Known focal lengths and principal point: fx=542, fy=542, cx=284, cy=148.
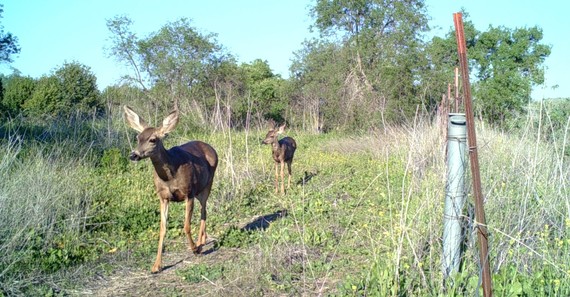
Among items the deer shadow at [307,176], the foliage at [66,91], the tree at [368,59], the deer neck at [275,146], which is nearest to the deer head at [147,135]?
the deer neck at [275,146]

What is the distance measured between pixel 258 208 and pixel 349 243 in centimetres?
325

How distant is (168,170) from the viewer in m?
6.49

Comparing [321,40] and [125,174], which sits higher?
[321,40]

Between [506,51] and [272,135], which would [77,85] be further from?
[506,51]

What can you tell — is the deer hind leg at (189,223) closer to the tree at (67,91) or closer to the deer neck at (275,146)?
the deer neck at (275,146)

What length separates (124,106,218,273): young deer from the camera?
6176mm

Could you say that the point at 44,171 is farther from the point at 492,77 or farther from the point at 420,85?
the point at 492,77

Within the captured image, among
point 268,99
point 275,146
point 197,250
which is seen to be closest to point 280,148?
point 275,146

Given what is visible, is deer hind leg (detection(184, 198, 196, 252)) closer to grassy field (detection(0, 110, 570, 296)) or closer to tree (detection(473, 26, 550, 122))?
grassy field (detection(0, 110, 570, 296))

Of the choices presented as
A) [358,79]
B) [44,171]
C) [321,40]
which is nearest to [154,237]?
[44,171]

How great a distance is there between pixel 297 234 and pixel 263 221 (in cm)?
159

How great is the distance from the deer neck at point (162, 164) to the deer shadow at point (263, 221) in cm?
185

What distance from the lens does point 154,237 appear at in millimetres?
7668

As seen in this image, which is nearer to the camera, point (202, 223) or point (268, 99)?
point (202, 223)
